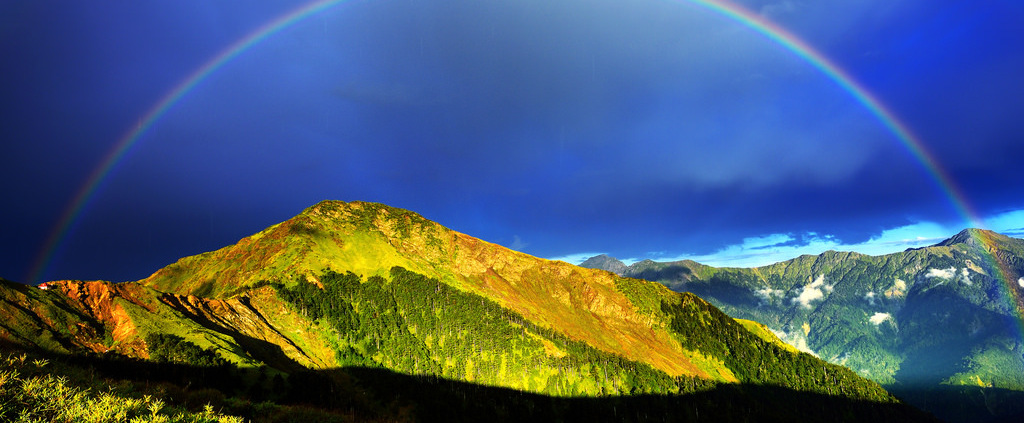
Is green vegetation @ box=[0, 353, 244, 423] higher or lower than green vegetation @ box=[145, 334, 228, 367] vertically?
higher

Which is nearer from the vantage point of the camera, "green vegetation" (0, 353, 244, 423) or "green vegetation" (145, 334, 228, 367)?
"green vegetation" (0, 353, 244, 423)

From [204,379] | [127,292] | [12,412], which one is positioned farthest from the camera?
[127,292]

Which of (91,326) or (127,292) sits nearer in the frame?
(91,326)

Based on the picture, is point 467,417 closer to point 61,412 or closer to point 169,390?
point 169,390

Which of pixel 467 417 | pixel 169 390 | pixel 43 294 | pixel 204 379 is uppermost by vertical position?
pixel 43 294

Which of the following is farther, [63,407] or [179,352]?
[179,352]

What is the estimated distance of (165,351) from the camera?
85875 millimetres

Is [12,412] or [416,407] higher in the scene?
[12,412]

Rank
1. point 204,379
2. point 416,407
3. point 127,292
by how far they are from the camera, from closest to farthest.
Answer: point 204,379
point 127,292
point 416,407

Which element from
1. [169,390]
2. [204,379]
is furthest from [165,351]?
[169,390]

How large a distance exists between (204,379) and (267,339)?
71.9 m

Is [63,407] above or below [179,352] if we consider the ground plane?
above

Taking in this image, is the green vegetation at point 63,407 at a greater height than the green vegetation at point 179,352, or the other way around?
the green vegetation at point 63,407

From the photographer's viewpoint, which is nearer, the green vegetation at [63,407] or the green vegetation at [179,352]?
the green vegetation at [63,407]
